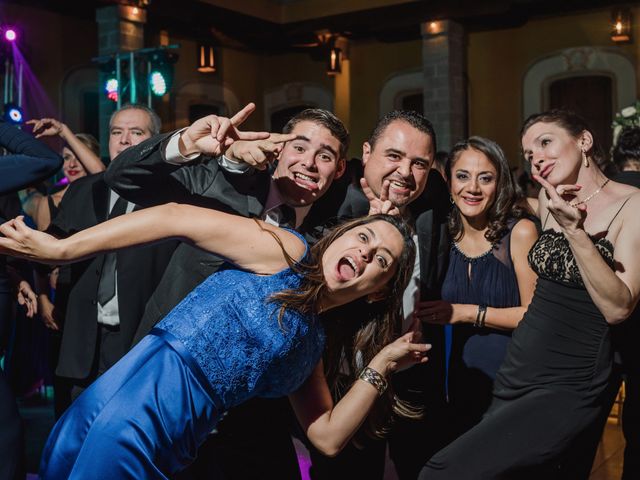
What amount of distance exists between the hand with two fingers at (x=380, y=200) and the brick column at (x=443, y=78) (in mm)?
8027

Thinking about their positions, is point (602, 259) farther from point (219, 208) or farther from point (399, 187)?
point (219, 208)

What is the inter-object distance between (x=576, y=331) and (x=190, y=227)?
4.24ft

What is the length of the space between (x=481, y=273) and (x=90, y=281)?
1459mm

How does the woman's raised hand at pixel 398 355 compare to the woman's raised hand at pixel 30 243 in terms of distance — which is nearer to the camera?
the woman's raised hand at pixel 30 243

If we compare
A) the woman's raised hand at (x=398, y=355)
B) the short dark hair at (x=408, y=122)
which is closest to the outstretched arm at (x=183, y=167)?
the woman's raised hand at (x=398, y=355)

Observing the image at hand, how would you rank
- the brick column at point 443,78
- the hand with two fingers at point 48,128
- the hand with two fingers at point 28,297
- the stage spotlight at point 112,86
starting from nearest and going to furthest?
the hand with two fingers at point 48,128
the hand with two fingers at point 28,297
the stage spotlight at point 112,86
the brick column at point 443,78

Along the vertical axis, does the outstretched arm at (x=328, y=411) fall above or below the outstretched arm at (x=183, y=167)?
below

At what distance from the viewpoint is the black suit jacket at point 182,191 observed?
191 centimetres

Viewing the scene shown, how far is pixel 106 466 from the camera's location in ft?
4.97

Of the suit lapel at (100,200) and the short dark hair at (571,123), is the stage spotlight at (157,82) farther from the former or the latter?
the short dark hair at (571,123)

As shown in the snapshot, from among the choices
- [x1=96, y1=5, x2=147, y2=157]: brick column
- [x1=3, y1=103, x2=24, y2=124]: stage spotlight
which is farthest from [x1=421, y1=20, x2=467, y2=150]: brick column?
[x1=3, y1=103, x2=24, y2=124]: stage spotlight

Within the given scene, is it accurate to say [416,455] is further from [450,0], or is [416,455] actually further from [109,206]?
[450,0]

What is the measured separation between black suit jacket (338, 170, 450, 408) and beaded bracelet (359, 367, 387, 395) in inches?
24.8

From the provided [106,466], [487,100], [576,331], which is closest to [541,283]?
[576,331]
